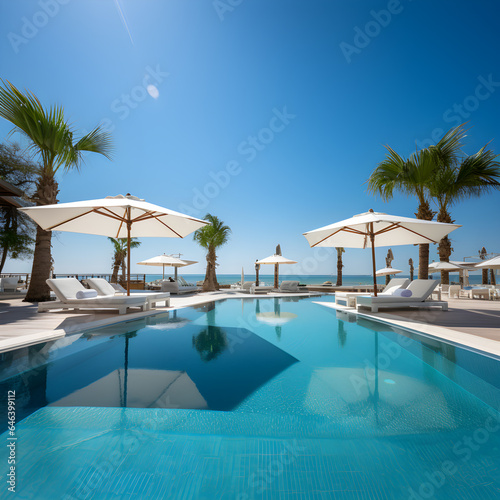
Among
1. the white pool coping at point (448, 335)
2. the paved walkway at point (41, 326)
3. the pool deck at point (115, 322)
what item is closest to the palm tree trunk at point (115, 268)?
the paved walkway at point (41, 326)

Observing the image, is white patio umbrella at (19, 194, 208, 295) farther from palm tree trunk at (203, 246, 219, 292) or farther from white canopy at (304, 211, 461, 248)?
palm tree trunk at (203, 246, 219, 292)

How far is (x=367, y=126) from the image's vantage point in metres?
15.9

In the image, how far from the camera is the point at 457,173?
12.4m

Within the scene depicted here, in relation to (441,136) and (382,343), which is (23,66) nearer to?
(382,343)

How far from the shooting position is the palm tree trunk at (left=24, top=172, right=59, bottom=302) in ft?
33.1

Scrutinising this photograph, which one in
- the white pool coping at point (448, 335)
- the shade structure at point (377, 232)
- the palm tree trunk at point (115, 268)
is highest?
the shade structure at point (377, 232)

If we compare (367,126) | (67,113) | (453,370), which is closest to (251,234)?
(367,126)

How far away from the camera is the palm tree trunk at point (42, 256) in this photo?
1009cm

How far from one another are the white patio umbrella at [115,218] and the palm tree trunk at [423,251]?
8.63 metres

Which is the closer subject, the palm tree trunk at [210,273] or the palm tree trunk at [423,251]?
the palm tree trunk at [423,251]

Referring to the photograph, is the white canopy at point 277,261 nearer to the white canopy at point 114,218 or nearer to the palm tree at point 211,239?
the palm tree at point 211,239

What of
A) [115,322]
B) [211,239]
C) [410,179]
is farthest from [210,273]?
[115,322]

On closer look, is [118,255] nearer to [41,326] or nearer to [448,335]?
[41,326]

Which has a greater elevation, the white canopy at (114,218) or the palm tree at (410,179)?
the palm tree at (410,179)
